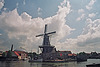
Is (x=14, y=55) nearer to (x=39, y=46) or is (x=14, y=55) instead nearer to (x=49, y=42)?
(x=39, y=46)

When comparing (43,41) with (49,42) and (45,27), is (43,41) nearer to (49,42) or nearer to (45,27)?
(49,42)

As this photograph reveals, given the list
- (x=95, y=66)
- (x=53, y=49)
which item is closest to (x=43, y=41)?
(x=53, y=49)

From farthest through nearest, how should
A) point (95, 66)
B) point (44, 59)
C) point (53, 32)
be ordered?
point (53, 32) < point (44, 59) < point (95, 66)

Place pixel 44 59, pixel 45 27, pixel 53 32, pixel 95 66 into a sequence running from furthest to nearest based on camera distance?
pixel 45 27
pixel 53 32
pixel 44 59
pixel 95 66

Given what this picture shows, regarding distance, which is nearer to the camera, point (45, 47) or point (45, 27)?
point (45, 47)

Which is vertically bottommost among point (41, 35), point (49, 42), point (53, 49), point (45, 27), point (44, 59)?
point (44, 59)

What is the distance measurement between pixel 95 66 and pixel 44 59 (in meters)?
68.2

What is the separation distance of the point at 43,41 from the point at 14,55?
46651mm

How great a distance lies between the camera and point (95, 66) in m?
25.9

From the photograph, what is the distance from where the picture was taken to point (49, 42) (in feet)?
303

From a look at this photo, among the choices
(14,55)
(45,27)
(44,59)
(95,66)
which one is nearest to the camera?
(95,66)

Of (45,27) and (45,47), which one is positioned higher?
(45,27)

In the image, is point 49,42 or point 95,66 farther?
point 49,42

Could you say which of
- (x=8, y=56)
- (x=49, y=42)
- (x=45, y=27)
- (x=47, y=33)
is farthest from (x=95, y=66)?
(x=8, y=56)
